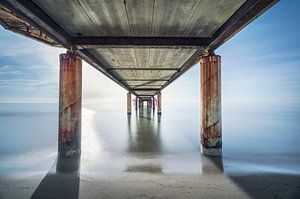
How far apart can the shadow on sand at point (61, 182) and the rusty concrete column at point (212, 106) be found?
3.68 m

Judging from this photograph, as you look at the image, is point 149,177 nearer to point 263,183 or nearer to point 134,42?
point 263,183

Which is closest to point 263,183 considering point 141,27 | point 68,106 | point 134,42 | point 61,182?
point 61,182

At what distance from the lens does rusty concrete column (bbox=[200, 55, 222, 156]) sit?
5660 mm

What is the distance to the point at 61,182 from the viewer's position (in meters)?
3.94

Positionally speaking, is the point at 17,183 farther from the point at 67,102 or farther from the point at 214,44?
the point at 214,44

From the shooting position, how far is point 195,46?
5500 mm

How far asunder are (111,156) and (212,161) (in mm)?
3129

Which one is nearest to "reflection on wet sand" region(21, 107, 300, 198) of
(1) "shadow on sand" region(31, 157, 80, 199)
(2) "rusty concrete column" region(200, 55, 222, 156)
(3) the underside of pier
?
(1) "shadow on sand" region(31, 157, 80, 199)

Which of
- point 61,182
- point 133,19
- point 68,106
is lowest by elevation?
point 61,182

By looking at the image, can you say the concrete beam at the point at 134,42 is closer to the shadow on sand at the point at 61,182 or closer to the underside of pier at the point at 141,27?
the underside of pier at the point at 141,27

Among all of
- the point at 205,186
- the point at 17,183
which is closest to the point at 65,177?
the point at 17,183

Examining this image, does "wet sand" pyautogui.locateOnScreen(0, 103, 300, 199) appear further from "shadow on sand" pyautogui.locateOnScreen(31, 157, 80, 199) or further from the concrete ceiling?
the concrete ceiling

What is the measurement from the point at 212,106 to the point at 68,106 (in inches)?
165

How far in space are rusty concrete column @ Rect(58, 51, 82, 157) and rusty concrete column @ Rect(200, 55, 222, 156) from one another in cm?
382
